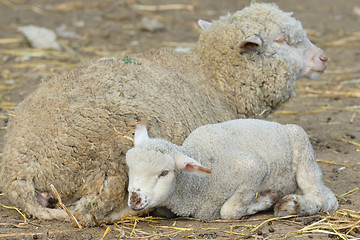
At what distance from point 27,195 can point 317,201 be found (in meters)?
2.52

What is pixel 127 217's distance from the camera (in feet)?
16.1

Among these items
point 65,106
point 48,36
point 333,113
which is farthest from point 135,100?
point 48,36

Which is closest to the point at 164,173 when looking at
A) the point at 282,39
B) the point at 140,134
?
the point at 140,134

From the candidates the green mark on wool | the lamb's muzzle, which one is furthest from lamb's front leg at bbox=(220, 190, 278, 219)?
the green mark on wool

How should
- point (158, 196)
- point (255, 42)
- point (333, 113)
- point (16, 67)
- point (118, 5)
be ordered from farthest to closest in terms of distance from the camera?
point (118, 5) < point (16, 67) < point (333, 113) < point (255, 42) < point (158, 196)

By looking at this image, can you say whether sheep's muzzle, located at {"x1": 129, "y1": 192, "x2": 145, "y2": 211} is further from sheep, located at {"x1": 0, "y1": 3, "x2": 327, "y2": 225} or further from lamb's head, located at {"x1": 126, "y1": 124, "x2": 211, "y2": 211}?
sheep, located at {"x1": 0, "y1": 3, "x2": 327, "y2": 225}

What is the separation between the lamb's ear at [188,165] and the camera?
438 centimetres

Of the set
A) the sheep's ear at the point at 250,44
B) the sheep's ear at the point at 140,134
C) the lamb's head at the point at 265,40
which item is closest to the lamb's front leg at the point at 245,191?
the sheep's ear at the point at 140,134

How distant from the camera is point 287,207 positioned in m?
4.91

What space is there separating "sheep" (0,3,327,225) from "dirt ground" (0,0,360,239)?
34 cm

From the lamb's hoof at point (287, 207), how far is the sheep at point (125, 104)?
1.08 meters

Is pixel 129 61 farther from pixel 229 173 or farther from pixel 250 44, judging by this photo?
pixel 229 173

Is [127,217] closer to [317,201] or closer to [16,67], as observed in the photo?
[317,201]

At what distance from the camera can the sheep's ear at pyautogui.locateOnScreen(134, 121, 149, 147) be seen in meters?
4.58
